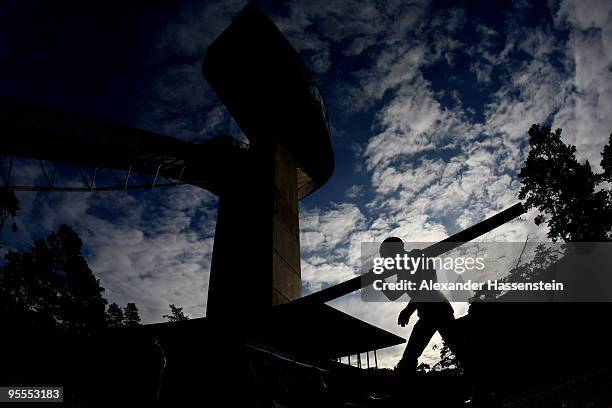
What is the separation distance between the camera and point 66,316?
4303 centimetres

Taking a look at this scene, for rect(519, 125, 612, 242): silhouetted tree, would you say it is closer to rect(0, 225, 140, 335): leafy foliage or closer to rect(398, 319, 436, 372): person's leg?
rect(398, 319, 436, 372): person's leg

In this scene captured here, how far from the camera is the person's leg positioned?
12.0ft

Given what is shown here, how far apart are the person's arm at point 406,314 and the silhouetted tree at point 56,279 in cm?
4789

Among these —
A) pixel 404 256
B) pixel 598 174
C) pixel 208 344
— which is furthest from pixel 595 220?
pixel 208 344

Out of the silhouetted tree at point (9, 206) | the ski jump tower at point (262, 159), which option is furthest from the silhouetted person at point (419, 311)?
the silhouetted tree at point (9, 206)

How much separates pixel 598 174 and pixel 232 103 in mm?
31691

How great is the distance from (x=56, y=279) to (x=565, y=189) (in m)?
58.5

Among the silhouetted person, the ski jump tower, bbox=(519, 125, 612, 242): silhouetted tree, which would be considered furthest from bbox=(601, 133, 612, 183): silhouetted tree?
the silhouetted person

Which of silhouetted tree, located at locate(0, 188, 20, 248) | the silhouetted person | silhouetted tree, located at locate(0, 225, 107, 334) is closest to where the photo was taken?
the silhouetted person

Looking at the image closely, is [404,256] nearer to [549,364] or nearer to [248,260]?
[549,364]

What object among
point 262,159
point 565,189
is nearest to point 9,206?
point 262,159

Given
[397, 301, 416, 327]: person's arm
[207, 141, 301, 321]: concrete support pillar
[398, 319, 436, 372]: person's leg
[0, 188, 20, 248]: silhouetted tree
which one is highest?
→ [0, 188, 20, 248]: silhouetted tree

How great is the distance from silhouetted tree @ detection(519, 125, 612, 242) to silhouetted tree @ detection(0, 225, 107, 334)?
5256 cm

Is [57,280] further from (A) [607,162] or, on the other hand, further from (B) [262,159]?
(A) [607,162]
